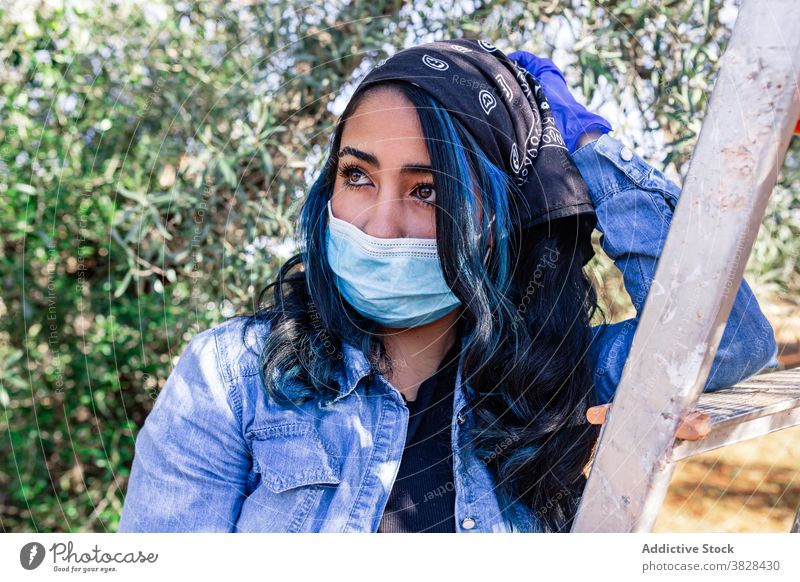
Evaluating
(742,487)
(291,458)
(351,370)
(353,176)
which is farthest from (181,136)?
(742,487)

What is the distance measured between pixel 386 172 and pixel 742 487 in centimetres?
271

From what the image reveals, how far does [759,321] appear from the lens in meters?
1.25

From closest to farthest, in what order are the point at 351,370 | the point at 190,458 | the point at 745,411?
the point at 745,411, the point at 190,458, the point at 351,370

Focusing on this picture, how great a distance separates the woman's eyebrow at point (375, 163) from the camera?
121 cm

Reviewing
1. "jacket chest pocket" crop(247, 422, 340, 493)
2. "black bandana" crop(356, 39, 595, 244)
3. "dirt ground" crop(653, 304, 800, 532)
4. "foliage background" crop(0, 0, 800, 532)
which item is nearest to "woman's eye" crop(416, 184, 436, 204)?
"black bandana" crop(356, 39, 595, 244)

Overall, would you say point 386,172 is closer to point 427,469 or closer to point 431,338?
point 431,338

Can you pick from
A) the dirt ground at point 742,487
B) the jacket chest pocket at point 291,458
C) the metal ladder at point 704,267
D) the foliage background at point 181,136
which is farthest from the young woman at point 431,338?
the dirt ground at point 742,487

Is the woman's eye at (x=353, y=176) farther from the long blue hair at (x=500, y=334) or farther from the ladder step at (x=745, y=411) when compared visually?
the ladder step at (x=745, y=411)

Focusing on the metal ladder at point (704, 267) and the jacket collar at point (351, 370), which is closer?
the metal ladder at point (704, 267)

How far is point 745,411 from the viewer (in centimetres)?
98

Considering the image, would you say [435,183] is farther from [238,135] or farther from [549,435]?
[238,135]

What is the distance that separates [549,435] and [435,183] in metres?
0.51

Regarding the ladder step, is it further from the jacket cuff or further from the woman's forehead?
the woman's forehead
